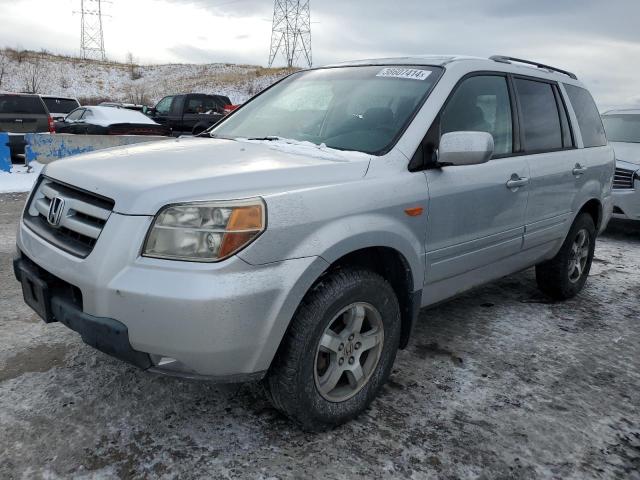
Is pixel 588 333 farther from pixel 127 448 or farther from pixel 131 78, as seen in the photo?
pixel 131 78

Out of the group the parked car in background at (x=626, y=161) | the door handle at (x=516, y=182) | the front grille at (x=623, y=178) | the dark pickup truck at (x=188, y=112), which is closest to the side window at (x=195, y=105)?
the dark pickup truck at (x=188, y=112)

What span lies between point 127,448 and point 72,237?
0.94 metres

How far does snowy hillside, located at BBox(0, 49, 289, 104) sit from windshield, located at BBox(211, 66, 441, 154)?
3967 cm

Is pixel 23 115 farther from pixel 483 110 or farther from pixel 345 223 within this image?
pixel 345 223

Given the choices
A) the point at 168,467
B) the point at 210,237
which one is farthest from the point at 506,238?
the point at 168,467

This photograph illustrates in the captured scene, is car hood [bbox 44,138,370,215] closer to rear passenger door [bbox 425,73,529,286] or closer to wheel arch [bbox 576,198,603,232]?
rear passenger door [bbox 425,73,529,286]

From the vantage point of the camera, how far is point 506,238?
3.51 meters

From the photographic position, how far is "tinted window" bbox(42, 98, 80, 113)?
1805cm

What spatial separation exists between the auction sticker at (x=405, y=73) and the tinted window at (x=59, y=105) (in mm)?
17238

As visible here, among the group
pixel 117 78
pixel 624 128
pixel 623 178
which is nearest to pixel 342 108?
pixel 623 178

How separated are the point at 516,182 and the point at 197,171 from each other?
2.08m

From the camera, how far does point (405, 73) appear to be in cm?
322

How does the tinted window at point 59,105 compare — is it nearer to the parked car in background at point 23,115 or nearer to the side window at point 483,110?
the parked car in background at point 23,115

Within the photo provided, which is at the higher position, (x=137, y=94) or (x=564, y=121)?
(x=137, y=94)
